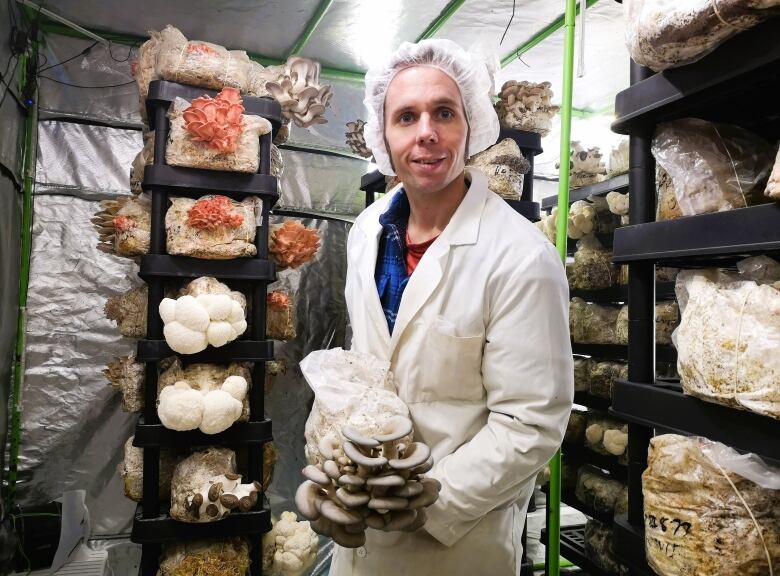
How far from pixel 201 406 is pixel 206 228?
0.73 metres

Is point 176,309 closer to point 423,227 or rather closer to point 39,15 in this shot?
point 423,227

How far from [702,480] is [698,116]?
80 centimetres

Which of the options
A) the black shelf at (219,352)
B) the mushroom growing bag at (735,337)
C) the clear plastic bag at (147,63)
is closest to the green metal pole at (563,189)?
the black shelf at (219,352)

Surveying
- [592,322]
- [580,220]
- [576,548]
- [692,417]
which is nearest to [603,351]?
[592,322]

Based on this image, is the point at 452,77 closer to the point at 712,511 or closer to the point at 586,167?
the point at 712,511

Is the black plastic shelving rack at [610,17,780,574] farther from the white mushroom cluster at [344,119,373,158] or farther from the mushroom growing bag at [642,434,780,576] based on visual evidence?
the white mushroom cluster at [344,119,373,158]

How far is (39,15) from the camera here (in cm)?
321

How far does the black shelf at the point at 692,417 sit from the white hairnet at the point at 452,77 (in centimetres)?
93

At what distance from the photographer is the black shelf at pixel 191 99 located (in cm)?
236

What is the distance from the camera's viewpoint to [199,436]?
2393mm

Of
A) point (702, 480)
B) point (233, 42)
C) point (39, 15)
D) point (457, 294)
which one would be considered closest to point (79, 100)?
point (39, 15)

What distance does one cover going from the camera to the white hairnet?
1694 mm

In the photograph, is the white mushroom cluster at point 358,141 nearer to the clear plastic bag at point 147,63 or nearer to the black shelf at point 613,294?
the clear plastic bag at point 147,63

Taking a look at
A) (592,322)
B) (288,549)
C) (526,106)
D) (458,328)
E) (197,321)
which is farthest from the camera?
(592,322)
